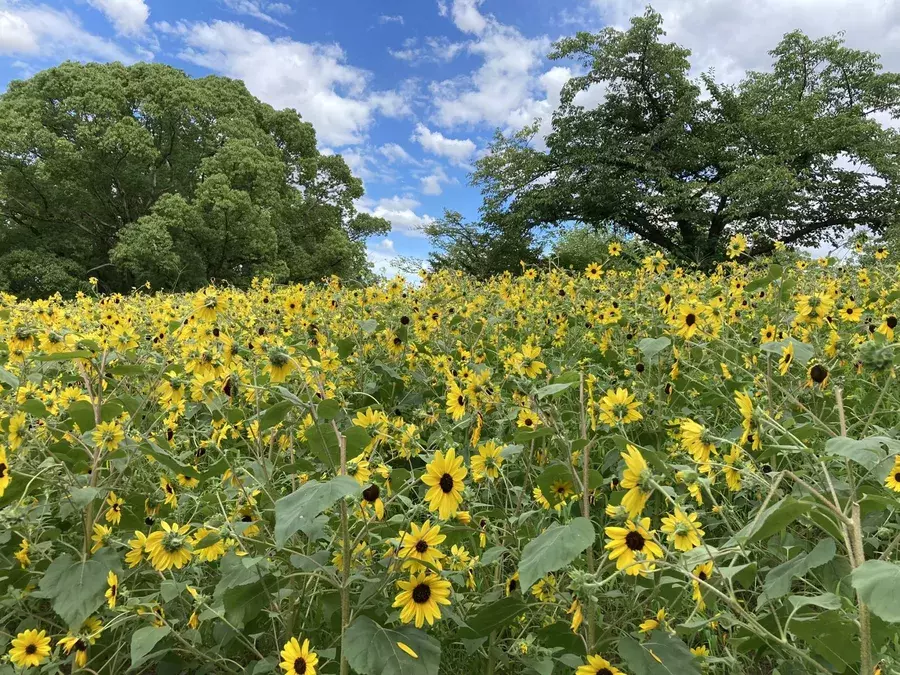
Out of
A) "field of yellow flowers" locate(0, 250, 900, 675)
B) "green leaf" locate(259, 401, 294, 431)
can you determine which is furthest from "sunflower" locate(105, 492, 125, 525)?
"green leaf" locate(259, 401, 294, 431)

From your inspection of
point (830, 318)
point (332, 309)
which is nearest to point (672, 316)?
point (830, 318)

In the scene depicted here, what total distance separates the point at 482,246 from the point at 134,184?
13.3m

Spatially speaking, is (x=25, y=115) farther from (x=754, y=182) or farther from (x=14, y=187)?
(x=754, y=182)

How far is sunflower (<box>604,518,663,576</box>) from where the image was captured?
3.15 feet

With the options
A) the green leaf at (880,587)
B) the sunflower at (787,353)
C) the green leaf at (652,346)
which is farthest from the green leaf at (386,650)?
the sunflower at (787,353)

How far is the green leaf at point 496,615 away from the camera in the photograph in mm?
1110

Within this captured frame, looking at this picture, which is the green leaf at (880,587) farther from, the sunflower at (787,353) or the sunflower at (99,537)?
the sunflower at (99,537)

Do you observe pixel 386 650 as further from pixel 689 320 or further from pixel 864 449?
pixel 689 320

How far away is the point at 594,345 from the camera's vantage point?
3525 millimetres

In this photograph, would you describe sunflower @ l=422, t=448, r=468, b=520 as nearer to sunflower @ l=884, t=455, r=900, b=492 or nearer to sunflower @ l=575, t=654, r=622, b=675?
sunflower @ l=575, t=654, r=622, b=675

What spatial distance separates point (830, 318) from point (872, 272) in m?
2.39

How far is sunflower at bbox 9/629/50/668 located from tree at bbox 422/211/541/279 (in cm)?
1829

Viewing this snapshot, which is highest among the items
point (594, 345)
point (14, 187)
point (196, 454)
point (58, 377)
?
point (14, 187)

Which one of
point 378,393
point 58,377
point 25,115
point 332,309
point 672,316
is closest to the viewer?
point 672,316
